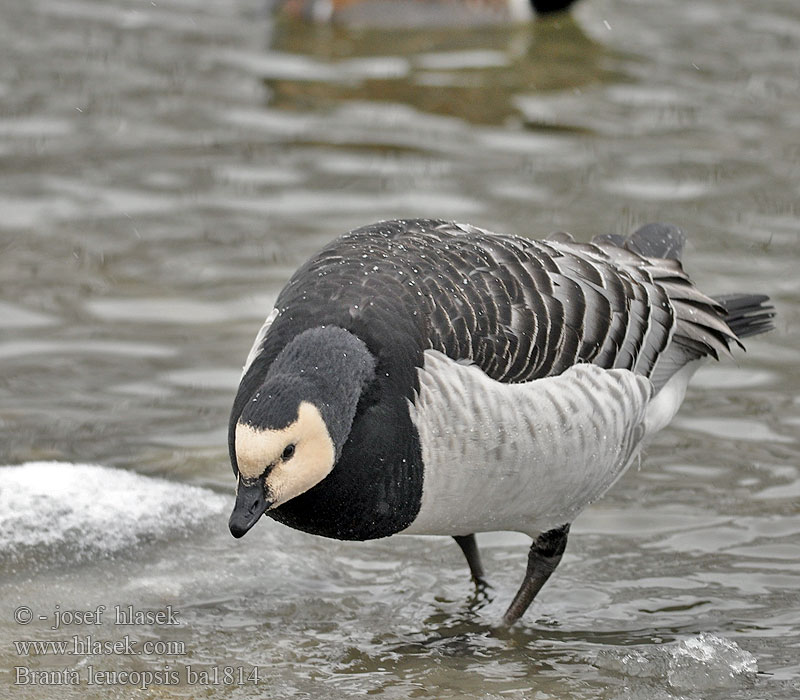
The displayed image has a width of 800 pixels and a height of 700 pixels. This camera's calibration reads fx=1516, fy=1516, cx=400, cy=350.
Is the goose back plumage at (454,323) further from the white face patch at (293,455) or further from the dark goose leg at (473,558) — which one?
the dark goose leg at (473,558)

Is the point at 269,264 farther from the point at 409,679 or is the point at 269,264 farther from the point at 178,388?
the point at 409,679

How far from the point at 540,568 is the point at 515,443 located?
0.97 meters

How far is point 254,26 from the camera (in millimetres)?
14070

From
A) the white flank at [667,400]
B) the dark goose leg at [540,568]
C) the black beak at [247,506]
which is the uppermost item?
the black beak at [247,506]

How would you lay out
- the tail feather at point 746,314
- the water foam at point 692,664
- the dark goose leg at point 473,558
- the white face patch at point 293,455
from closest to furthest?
the white face patch at point 293,455, the water foam at point 692,664, the dark goose leg at point 473,558, the tail feather at point 746,314

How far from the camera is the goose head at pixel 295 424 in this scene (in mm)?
4969

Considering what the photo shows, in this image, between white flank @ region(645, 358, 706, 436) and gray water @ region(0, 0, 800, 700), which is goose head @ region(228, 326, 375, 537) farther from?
white flank @ region(645, 358, 706, 436)

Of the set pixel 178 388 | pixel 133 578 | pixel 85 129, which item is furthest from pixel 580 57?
pixel 133 578

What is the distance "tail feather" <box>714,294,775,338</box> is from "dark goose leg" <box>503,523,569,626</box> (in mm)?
1417

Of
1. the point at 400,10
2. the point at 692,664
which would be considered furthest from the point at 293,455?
the point at 400,10

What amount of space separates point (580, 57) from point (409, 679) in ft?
28.5

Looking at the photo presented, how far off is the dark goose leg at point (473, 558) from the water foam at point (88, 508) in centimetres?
121

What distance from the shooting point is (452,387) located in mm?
5594

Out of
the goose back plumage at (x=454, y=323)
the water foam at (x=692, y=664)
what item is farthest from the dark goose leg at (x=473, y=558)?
the water foam at (x=692, y=664)
